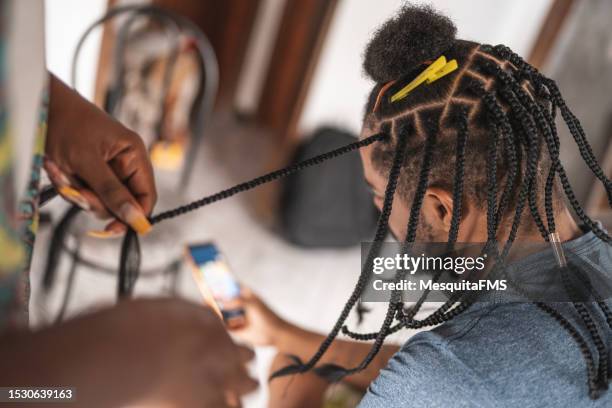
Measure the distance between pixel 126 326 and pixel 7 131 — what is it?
0.15 metres

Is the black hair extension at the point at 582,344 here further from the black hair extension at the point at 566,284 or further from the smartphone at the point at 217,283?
the smartphone at the point at 217,283

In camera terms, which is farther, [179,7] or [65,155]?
[179,7]

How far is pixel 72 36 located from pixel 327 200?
0.95m

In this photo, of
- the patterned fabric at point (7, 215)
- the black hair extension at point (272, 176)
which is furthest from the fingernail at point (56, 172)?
the patterned fabric at point (7, 215)

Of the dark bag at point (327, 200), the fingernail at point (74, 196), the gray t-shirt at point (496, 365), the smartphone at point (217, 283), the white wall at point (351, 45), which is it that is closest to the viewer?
the gray t-shirt at point (496, 365)

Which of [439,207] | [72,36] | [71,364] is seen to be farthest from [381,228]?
[72,36]

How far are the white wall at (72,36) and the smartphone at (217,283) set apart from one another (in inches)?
24.0

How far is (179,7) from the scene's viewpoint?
2328 mm

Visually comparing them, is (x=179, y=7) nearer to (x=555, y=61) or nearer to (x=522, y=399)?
(x=555, y=61)

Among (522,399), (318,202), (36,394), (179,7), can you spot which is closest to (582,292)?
(522,399)

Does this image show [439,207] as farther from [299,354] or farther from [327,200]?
[327,200]

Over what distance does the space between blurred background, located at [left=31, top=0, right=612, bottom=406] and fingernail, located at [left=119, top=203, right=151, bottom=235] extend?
0.61 m

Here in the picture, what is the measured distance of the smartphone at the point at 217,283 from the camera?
100cm

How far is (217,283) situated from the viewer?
1.08m
